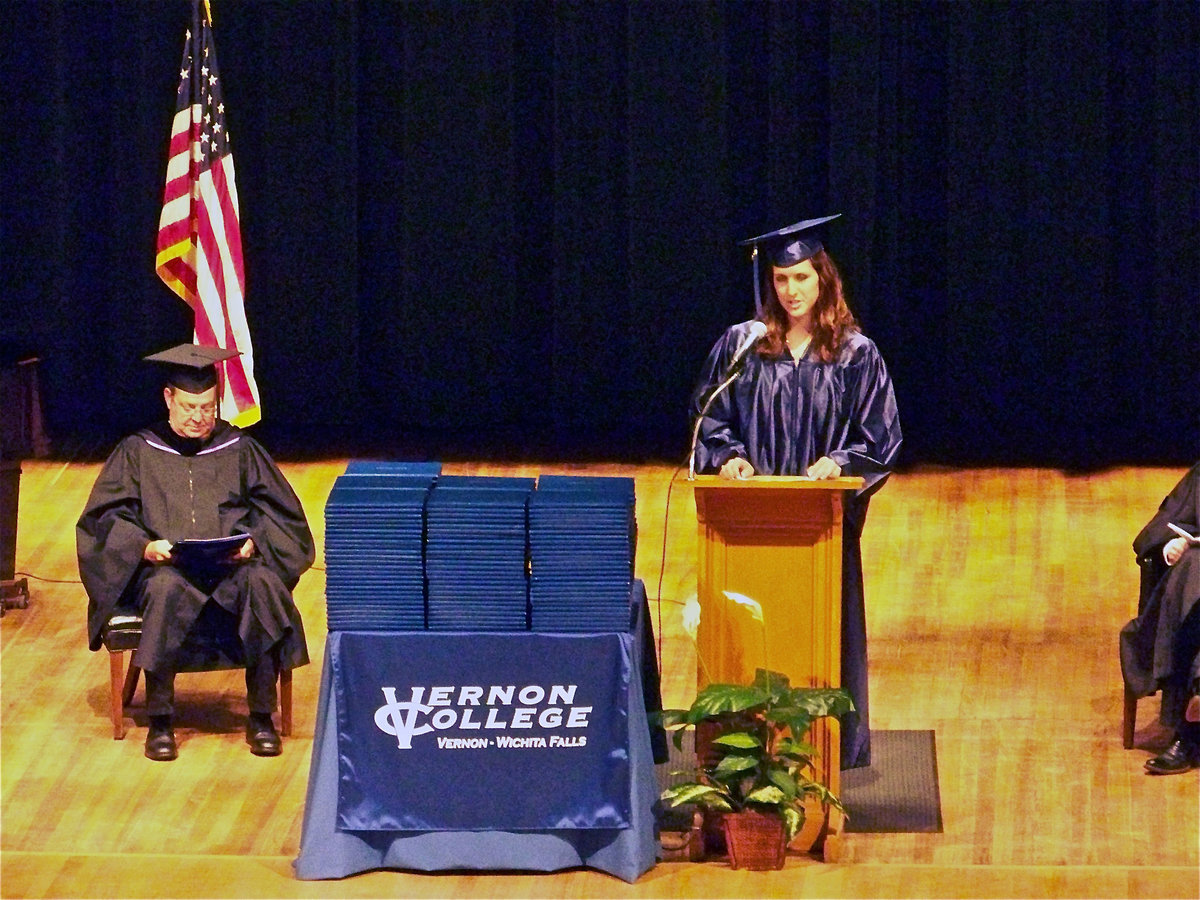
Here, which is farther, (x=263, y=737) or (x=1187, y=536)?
(x=263, y=737)

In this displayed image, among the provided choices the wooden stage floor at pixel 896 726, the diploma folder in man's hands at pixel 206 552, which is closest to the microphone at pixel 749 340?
the wooden stage floor at pixel 896 726

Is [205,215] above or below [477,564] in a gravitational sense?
above

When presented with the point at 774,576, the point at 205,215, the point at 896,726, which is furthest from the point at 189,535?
the point at 205,215

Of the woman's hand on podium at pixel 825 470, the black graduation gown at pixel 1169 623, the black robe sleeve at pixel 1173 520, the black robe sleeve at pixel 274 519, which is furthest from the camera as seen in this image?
the black robe sleeve at pixel 274 519

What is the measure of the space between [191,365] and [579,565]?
68.2 inches

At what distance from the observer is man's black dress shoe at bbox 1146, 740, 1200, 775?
601 centimetres

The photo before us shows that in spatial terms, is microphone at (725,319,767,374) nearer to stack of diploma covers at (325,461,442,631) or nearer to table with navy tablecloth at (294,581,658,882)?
table with navy tablecloth at (294,581,658,882)

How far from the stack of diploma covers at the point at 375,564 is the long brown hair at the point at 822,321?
40.5 inches

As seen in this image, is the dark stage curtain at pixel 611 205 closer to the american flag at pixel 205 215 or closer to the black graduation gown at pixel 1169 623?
the american flag at pixel 205 215

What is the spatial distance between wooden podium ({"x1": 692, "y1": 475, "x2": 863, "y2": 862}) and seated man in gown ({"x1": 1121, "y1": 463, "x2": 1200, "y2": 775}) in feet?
3.90

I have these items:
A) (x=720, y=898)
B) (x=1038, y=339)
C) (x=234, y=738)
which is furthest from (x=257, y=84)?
(x=720, y=898)

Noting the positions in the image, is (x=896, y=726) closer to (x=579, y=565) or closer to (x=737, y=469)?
(x=737, y=469)

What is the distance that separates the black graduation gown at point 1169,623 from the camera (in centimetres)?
594

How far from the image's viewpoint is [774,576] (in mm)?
5215
